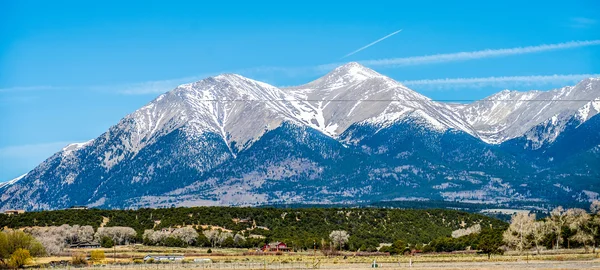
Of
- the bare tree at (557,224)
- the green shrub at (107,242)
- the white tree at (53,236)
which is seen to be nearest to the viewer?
the white tree at (53,236)

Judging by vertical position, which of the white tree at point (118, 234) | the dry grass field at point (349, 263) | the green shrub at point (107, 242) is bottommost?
the dry grass field at point (349, 263)

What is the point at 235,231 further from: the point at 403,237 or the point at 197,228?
the point at 403,237

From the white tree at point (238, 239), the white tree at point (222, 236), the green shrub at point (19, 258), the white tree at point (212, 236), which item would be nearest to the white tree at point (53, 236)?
the green shrub at point (19, 258)

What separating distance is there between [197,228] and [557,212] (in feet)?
231

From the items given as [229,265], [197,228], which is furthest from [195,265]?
[197,228]

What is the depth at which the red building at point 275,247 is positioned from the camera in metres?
164

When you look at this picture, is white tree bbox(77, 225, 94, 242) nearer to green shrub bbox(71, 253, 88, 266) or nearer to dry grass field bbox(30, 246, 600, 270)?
dry grass field bbox(30, 246, 600, 270)

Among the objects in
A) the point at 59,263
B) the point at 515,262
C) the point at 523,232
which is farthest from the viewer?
the point at 523,232

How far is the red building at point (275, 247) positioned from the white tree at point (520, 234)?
37824 mm

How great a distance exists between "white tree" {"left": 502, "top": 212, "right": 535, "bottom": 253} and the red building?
37.8m

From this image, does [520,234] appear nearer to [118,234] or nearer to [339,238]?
[339,238]

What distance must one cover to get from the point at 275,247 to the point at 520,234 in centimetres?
4254

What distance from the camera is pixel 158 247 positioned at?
168375 millimetres

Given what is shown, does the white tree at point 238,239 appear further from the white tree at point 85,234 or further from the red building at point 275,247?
the white tree at point 85,234
